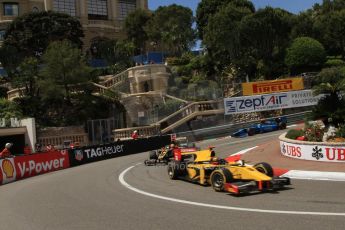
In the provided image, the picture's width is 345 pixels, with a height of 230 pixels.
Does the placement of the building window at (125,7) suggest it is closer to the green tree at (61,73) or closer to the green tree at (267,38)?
the green tree at (267,38)

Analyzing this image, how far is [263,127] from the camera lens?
4266 centimetres

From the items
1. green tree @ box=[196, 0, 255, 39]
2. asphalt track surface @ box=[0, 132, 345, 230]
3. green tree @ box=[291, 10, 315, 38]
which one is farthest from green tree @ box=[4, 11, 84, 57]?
asphalt track surface @ box=[0, 132, 345, 230]

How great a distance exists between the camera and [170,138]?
41.0 metres

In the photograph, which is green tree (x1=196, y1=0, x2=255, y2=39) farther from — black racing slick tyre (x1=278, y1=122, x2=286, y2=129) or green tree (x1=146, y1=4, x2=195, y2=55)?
black racing slick tyre (x1=278, y1=122, x2=286, y2=129)

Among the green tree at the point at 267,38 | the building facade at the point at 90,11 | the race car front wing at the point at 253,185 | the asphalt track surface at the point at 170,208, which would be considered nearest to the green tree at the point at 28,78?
the green tree at the point at 267,38

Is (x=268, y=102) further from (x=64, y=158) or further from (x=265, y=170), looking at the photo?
(x=265, y=170)

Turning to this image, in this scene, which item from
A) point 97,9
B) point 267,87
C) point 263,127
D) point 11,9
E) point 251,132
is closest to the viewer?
point 251,132

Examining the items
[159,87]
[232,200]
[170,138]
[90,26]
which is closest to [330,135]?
[232,200]

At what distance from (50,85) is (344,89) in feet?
119

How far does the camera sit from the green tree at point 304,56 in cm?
5722

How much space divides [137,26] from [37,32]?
17642mm

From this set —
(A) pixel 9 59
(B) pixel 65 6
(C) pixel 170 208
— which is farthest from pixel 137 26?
(C) pixel 170 208

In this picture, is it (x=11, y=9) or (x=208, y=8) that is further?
(x=11, y=9)

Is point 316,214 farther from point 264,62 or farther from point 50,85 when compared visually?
point 264,62
